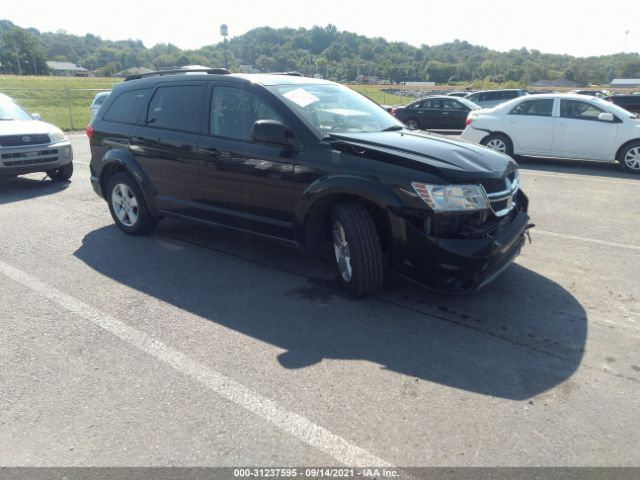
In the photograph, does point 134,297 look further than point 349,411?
Yes

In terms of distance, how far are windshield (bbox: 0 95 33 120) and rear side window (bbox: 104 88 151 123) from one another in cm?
445

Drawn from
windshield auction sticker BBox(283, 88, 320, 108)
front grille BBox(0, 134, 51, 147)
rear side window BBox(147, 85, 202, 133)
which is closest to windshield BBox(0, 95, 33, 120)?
front grille BBox(0, 134, 51, 147)

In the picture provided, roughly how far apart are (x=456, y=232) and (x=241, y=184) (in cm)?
210

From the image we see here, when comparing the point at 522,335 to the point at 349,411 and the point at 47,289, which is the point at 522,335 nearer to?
the point at 349,411

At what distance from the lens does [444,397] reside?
2994 millimetres

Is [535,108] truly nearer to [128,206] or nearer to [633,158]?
[633,158]

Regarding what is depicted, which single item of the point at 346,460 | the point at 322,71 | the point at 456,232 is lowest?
the point at 346,460

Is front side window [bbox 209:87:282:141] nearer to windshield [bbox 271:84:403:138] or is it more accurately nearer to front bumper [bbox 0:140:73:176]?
windshield [bbox 271:84:403:138]

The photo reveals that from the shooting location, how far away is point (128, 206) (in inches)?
244

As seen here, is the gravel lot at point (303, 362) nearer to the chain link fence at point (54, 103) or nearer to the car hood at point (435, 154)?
the car hood at point (435, 154)

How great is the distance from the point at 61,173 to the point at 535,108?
987cm

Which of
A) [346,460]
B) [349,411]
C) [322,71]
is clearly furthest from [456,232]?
[322,71]

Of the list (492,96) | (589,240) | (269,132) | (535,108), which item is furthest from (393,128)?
(492,96)

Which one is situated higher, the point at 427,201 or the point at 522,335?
the point at 427,201
